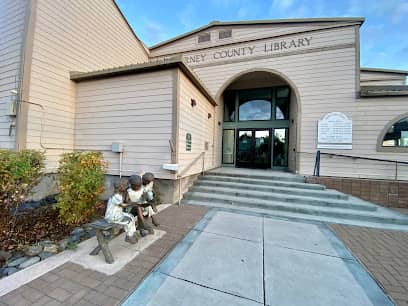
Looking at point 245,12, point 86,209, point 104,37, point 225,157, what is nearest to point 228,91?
point 225,157

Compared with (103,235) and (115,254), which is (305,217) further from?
(103,235)

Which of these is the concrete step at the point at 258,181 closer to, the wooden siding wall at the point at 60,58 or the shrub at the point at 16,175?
the shrub at the point at 16,175

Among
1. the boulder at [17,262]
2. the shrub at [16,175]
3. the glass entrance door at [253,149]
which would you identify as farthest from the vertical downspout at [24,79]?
the glass entrance door at [253,149]

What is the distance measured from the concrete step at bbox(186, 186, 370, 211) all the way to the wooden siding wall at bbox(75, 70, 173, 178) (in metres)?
1.43

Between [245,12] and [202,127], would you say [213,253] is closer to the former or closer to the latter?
[202,127]

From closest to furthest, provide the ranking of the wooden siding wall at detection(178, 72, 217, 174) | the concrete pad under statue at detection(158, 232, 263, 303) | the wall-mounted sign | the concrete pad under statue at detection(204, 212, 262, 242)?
the concrete pad under statue at detection(158, 232, 263, 303)
the concrete pad under statue at detection(204, 212, 262, 242)
the wooden siding wall at detection(178, 72, 217, 174)
the wall-mounted sign

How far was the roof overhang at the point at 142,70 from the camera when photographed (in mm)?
4750

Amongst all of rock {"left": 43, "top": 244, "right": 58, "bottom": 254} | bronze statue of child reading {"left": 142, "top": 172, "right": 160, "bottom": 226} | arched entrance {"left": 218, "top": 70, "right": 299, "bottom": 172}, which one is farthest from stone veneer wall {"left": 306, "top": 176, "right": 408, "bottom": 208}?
rock {"left": 43, "top": 244, "right": 58, "bottom": 254}

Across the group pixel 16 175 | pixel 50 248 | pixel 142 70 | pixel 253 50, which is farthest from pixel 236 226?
pixel 253 50

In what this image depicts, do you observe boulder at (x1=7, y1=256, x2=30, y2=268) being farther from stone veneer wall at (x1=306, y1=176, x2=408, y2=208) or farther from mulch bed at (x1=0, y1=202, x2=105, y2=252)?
stone veneer wall at (x1=306, y1=176, x2=408, y2=208)

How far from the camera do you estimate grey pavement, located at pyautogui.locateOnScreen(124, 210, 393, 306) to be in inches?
74.0

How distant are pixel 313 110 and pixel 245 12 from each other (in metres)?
7.09

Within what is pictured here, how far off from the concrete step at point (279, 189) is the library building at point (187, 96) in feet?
2.17

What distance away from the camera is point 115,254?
2.57 meters
